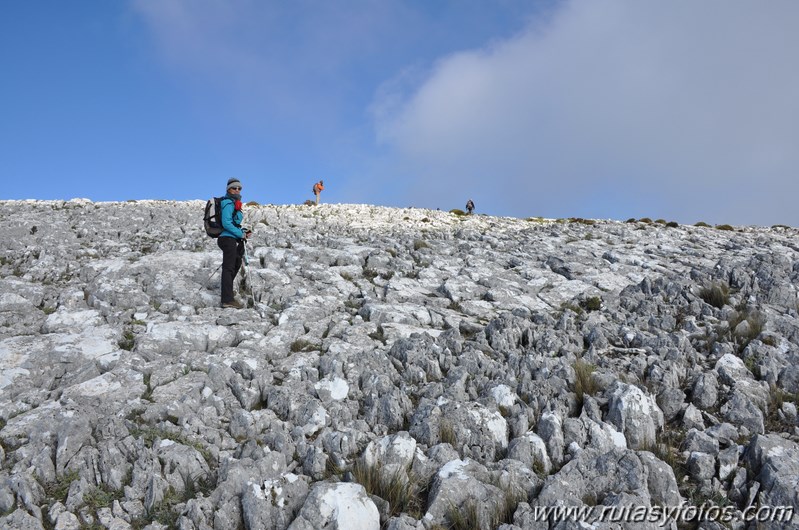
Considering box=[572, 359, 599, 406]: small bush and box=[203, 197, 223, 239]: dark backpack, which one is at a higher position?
box=[203, 197, 223, 239]: dark backpack

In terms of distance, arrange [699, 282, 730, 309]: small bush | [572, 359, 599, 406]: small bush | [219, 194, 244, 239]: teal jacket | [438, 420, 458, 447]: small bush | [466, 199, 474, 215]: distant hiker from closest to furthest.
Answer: [438, 420, 458, 447]: small bush → [572, 359, 599, 406]: small bush → [219, 194, 244, 239]: teal jacket → [699, 282, 730, 309]: small bush → [466, 199, 474, 215]: distant hiker

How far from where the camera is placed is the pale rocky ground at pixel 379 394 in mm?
5438

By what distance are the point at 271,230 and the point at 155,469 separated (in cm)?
1563

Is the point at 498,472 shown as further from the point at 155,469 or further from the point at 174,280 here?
the point at 174,280

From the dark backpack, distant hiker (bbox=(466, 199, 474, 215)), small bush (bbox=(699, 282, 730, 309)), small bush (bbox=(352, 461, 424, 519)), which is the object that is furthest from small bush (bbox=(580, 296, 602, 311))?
distant hiker (bbox=(466, 199, 474, 215))

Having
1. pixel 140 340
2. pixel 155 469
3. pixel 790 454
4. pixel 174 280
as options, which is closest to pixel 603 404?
pixel 790 454

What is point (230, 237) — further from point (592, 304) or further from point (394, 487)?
point (592, 304)

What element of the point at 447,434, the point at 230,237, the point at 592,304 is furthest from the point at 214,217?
the point at 592,304

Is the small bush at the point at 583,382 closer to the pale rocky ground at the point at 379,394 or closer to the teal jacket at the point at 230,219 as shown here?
the pale rocky ground at the point at 379,394

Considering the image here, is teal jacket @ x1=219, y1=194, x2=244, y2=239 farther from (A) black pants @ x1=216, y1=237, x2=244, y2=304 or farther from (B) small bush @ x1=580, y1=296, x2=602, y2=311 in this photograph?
(B) small bush @ x1=580, y1=296, x2=602, y2=311

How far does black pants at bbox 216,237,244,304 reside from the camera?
36.1 ft

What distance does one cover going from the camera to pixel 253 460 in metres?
5.92

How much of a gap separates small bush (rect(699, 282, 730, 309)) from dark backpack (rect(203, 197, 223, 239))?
38.7ft

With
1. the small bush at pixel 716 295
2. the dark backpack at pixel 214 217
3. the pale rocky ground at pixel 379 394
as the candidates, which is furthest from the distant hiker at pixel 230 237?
the small bush at pixel 716 295
